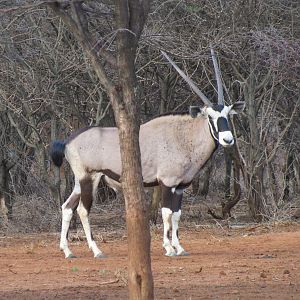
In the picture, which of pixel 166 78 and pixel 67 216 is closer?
pixel 67 216

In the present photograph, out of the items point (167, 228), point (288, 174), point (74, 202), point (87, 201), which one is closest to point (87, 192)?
point (87, 201)

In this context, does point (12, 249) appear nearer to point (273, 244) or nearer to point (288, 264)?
point (273, 244)

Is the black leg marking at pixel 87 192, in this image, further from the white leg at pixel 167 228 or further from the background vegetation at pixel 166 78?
the background vegetation at pixel 166 78

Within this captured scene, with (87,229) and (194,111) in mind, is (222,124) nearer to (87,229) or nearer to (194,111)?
(194,111)

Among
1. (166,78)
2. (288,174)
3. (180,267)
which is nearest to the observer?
→ (180,267)

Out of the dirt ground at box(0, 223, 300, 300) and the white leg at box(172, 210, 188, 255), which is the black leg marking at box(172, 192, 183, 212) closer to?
the white leg at box(172, 210, 188, 255)

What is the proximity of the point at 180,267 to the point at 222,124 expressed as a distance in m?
2.48

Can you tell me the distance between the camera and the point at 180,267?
37.6ft

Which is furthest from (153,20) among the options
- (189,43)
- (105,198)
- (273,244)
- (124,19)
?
(124,19)

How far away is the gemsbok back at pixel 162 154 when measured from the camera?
13266mm

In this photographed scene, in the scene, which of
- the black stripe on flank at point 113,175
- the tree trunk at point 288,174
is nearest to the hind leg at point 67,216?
the black stripe on flank at point 113,175

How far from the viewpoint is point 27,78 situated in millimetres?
16219

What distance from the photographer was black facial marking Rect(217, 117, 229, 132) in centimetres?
1311

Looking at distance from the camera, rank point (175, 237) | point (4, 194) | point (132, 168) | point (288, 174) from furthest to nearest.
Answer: point (288, 174) → point (4, 194) → point (175, 237) → point (132, 168)
